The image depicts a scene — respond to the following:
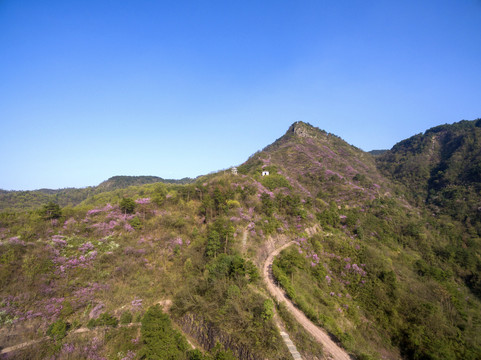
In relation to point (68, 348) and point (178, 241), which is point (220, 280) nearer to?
point (178, 241)

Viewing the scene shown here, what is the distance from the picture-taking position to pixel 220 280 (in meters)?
18.5

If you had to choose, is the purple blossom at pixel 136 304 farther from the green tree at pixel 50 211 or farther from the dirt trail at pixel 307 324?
the green tree at pixel 50 211

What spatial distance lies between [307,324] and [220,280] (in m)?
8.85

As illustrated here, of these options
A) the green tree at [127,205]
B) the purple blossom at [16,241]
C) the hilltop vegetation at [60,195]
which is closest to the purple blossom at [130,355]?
the purple blossom at [16,241]

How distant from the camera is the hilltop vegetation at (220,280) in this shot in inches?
587

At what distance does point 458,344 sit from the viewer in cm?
1839

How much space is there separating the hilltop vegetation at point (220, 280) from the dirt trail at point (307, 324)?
658 mm

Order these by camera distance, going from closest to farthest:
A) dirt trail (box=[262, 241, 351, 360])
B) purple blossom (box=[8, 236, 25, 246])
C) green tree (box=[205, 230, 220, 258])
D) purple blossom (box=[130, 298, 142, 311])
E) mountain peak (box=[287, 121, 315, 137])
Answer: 1. dirt trail (box=[262, 241, 351, 360])
2. purple blossom (box=[130, 298, 142, 311])
3. purple blossom (box=[8, 236, 25, 246])
4. green tree (box=[205, 230, 220, 258])
5. mountain peak (box=[287, 121, 315, 137])

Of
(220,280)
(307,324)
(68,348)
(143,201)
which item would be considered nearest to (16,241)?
(68,348)

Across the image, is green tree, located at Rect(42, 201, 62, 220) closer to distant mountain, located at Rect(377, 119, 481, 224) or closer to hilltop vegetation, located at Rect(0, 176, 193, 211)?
hilltop vegetation, located at Rect(0, 176, 193, 211)

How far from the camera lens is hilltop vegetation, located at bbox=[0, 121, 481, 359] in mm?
14905

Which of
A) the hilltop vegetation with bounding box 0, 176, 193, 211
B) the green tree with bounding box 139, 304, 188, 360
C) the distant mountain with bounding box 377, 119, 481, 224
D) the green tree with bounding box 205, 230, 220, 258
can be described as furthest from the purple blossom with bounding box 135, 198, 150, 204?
the distant mountain with bounding box 377, 119, 481, 224

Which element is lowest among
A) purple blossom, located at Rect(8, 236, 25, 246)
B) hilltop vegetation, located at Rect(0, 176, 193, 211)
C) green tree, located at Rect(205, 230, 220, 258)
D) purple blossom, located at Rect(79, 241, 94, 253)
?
green tree, located at Rect(205, 230, 220, 258)

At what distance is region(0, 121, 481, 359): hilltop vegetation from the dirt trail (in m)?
0.66
